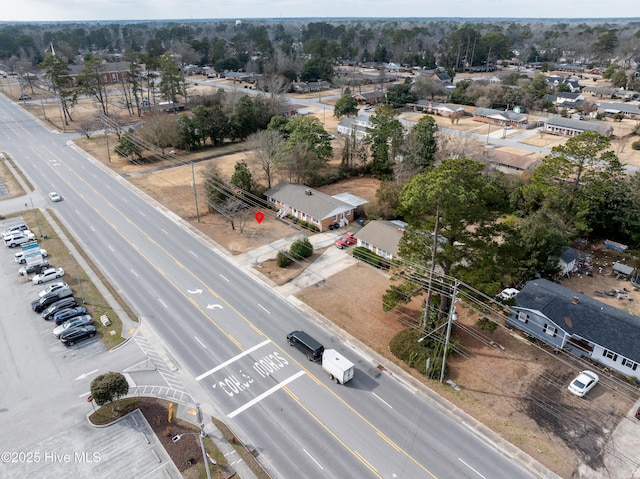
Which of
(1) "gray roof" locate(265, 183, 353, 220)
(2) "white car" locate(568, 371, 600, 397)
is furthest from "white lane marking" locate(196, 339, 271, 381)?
(2) "white car" locate(568, 371, 600, 397)

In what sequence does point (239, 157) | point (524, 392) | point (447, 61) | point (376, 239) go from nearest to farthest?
point (524, 392) → point (376, 239) → point (239, 157) → point (447, 61)

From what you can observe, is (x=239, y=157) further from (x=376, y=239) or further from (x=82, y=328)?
(x=82, y=328)

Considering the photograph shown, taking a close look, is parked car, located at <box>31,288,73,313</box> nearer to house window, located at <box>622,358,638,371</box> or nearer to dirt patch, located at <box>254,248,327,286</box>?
dirt patch, located at <box>254,248,327,286</box>

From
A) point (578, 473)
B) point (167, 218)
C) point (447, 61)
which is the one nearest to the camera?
point (578, 473)

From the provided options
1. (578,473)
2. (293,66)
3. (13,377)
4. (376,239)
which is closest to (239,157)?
(376,239)

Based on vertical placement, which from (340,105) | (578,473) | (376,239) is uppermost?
(340,105)

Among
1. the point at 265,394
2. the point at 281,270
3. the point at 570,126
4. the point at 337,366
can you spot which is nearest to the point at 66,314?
the point at 265,394

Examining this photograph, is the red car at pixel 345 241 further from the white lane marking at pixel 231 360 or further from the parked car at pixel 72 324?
the parked car at pixel 72 324
